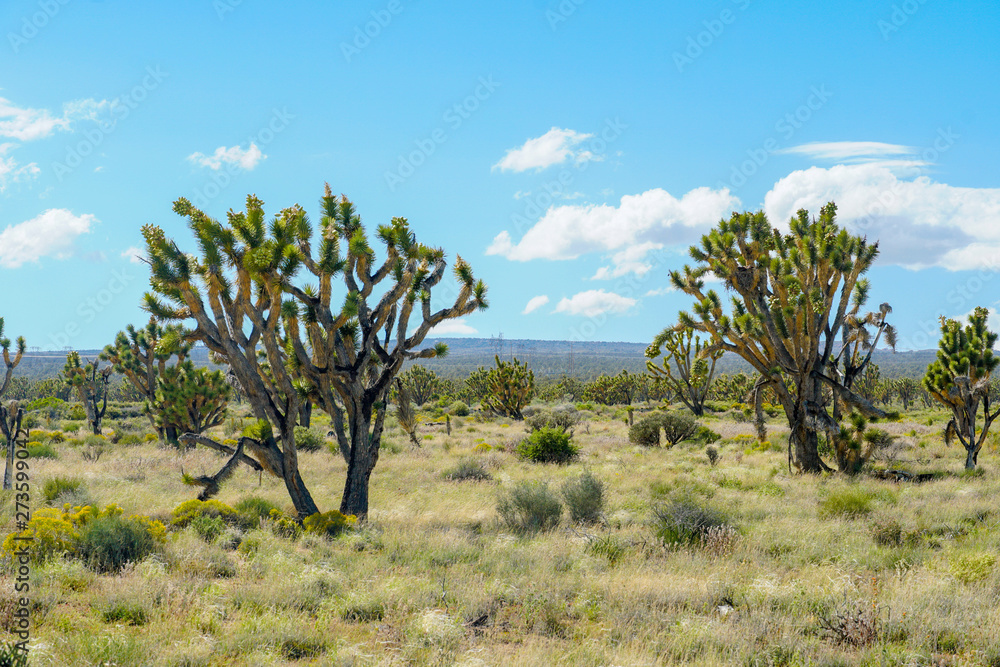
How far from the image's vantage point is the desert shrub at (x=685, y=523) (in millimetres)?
8852

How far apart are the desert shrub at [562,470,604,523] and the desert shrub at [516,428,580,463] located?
7.55 meters

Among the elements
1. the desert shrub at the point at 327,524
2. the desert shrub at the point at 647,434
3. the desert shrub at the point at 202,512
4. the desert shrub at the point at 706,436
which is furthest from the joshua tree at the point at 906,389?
the desert shrub at the point at 202,512

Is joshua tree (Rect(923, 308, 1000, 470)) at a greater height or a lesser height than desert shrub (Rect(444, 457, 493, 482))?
greater

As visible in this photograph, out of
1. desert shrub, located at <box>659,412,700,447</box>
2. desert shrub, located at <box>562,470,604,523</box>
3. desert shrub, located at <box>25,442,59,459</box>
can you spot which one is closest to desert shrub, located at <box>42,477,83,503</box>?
desert shrub, located at <box>25,442,59,459</box>

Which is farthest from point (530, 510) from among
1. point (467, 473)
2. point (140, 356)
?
point (140, 356)

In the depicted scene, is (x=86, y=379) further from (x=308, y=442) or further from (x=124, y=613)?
(x=124, y=613)

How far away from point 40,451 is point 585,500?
56.0ft

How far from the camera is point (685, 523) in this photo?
29.9ft

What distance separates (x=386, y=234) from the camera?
1180cm

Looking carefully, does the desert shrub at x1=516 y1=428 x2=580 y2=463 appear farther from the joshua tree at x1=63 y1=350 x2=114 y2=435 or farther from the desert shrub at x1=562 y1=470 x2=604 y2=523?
the joshua tree at x1=63 y1=350 x2=114 y2=435

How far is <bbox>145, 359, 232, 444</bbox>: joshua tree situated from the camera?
23.8m

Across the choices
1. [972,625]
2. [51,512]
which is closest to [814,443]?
[972,625]

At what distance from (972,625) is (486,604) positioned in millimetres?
4435

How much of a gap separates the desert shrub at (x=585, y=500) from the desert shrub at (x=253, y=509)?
5.20 metres
